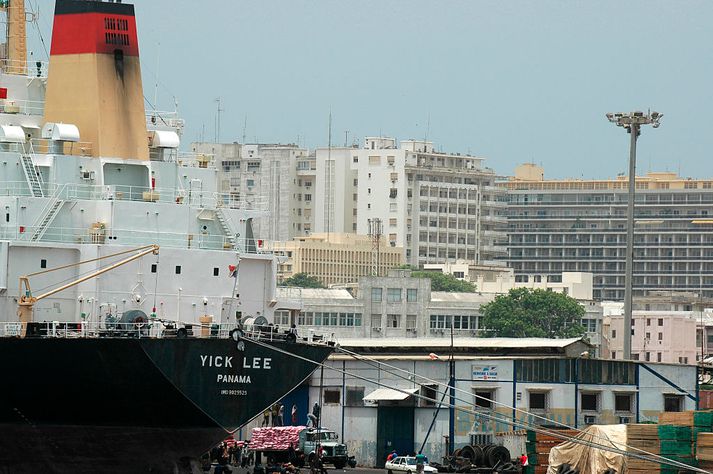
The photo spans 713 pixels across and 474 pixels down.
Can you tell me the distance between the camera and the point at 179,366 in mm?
47906

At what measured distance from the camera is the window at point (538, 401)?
68.7m

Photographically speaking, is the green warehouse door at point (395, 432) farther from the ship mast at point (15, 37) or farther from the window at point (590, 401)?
the ship mast at point (15, 37)

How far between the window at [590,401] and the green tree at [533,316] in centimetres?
9830

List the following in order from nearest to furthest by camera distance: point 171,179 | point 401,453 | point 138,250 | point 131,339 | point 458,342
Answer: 1. point 131,339
2. point 138,250
3. point 171,179
4. point 401,453
5. point 458,342

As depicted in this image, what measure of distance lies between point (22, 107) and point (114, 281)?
293 inches

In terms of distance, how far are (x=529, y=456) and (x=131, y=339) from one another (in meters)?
16.9

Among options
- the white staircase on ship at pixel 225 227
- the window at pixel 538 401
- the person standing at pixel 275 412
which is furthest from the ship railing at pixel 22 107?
the window at pixel 538 401

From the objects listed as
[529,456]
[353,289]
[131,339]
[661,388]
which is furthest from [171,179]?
[353,289]

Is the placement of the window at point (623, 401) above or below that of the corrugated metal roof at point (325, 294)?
below

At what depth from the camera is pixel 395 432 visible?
226 ft

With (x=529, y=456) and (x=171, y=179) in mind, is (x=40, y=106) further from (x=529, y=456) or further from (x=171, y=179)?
(x=529, y=456)

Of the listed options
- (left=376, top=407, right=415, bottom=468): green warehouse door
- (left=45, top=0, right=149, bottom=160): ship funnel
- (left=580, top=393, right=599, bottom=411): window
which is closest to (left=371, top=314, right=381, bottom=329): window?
(left=376, top=407, right=415, bottom=468): green warehouse door

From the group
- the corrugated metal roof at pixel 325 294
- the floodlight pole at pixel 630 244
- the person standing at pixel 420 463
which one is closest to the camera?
the person standing at pixel 420 463

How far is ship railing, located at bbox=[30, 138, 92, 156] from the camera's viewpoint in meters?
53.1
